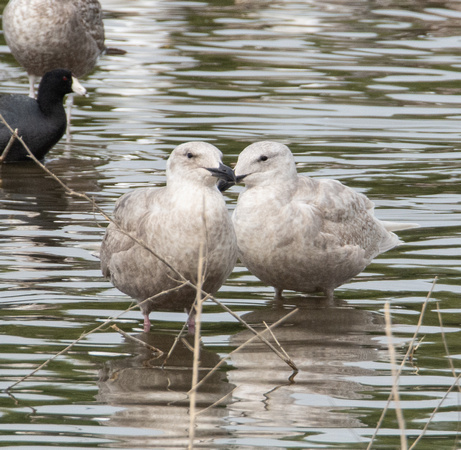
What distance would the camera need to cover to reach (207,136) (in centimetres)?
1312

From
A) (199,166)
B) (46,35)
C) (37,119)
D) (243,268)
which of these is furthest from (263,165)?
(46,35)

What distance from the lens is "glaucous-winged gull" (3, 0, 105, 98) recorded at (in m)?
15.0

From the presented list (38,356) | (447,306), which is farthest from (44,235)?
(447,306)

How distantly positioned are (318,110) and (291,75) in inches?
88.0

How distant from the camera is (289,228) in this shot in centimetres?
737

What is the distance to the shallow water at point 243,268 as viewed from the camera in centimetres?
552

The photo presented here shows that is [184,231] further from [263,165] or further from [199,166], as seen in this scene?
[263,165]

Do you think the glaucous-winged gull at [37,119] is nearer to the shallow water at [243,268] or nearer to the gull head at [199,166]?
the shallow water at [243,268]

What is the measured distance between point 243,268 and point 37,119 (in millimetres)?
4687

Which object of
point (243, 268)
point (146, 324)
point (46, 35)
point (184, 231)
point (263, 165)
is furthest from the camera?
point (46, 35)

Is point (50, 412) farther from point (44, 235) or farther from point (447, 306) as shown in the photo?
point (44, 235)

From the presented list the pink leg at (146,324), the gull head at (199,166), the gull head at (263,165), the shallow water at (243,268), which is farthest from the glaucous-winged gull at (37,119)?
the gull head at (199,166)

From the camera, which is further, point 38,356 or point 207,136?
point 207,136

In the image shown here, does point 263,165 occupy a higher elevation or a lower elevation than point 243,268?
higher
